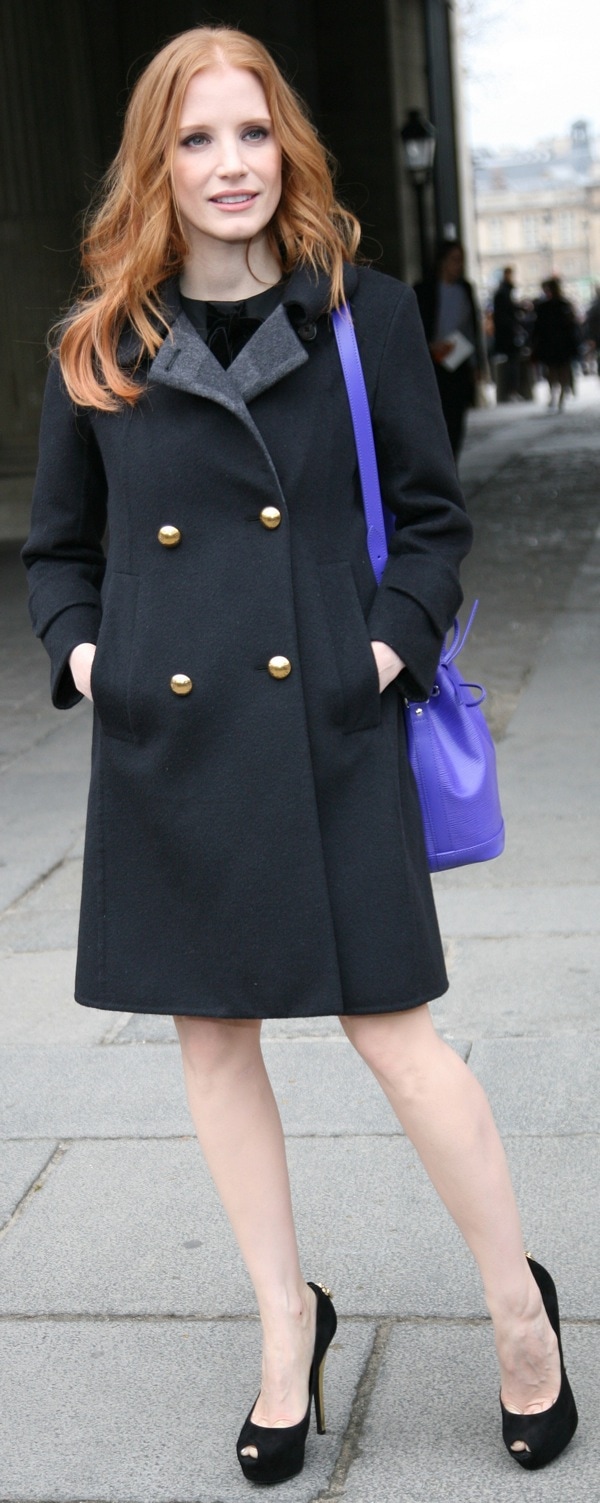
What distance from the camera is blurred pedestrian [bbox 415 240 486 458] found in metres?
12.4

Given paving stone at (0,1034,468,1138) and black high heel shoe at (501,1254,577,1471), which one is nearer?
black high heel shoe at (501,1254,577,1471)

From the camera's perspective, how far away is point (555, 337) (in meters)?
23.5

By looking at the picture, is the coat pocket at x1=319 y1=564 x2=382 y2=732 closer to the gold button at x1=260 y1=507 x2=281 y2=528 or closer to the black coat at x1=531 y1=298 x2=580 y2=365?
the gold button at x1=260 y1=507 x2=281 y2=528

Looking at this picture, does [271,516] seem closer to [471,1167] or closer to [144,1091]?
[471,1167]

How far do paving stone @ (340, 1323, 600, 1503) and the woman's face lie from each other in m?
1.53

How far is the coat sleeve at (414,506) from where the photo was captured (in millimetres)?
2191

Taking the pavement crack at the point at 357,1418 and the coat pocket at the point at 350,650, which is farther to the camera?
the pavement crack at the point at 357,1418

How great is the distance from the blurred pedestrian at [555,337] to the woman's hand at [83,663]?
22.0 meters

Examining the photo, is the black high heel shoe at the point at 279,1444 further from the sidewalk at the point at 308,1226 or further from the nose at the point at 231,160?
the nose at the point at 231,160

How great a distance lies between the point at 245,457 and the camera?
2.13 m

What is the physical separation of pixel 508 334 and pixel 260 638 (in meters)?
26.3

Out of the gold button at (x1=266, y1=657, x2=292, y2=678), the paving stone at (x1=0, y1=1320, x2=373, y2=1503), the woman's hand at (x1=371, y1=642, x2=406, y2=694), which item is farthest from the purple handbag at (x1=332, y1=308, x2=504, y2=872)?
the paving stone at (x1=0, y1=1320, x2=373, y2=1503)

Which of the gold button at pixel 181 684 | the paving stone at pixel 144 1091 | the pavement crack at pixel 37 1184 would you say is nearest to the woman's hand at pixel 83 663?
the gold button at pixel 181 684

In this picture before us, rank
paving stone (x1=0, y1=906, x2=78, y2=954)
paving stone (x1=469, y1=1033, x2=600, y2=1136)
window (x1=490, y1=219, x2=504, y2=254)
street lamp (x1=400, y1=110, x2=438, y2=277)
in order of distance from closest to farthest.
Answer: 1. paving stone (x1=469, y1=1033, x2=600, y2=1136)
2. paving stone (x1=0, y1=906, x2=78, y2=954)
3. street lamp (x1=400, y1=110, x2=438, y2=277)
4. window (x1=490, y1=219, x2=504, y2=254)
